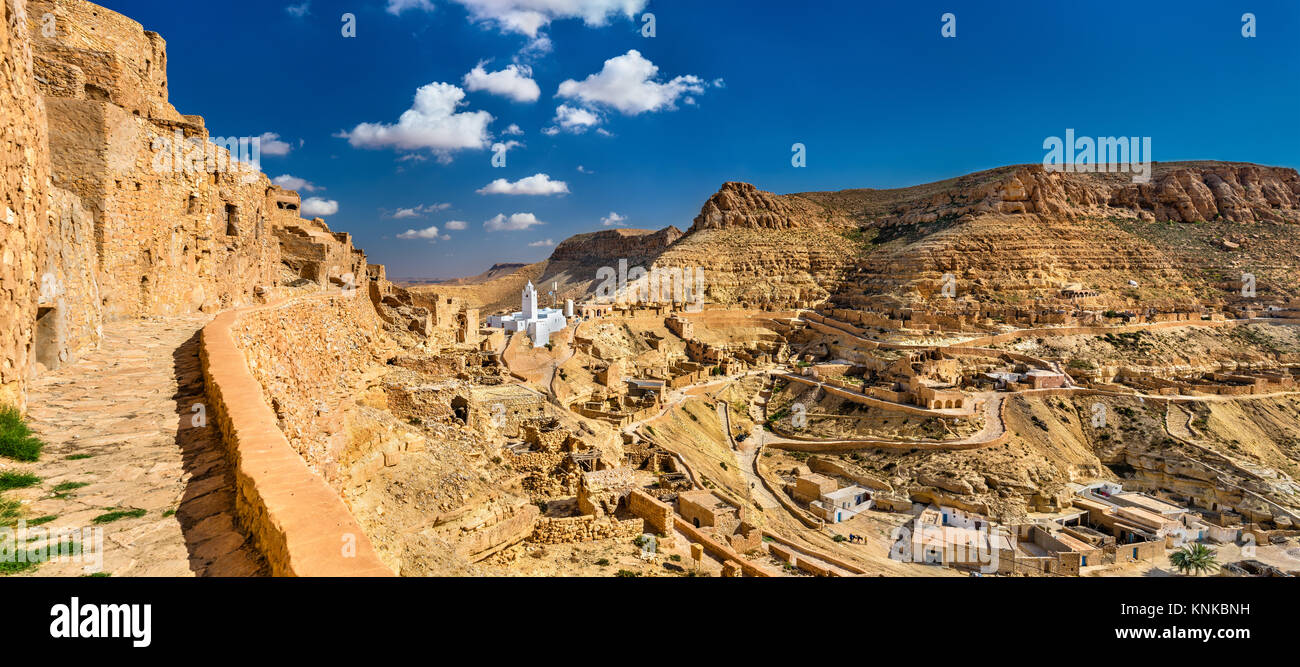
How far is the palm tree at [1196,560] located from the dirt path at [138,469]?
2382 centimetres

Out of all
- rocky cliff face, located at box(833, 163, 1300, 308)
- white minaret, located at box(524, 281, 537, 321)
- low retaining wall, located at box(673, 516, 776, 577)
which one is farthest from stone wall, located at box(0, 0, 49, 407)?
rocky cliff face, located at box(833, 163, 1300, 308)

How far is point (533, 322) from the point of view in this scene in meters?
34.9

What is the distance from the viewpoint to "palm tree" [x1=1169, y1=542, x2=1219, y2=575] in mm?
17734

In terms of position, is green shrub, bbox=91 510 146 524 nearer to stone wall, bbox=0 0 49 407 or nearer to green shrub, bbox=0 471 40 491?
green shrub, bbox=0 471 40 491

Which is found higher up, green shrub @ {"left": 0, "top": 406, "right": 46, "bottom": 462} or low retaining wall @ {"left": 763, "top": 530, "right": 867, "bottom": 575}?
green shrub @ {"left": 0, "top": 406, "right": 46, "bottom": 462}

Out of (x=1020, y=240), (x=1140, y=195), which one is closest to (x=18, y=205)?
(x=1020, y=240)

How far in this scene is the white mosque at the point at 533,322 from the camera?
109 feet

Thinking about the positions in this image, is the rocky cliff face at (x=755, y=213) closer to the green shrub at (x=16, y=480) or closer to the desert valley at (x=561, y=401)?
the desert valley at (x=561, y=401)

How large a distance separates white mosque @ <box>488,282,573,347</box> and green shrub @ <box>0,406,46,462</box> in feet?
83.8

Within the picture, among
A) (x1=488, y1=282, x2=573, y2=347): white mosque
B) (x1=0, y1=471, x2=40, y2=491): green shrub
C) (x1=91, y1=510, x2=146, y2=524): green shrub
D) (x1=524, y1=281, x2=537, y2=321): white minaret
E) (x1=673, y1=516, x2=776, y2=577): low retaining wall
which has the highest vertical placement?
(x1=524, y1=281, x2=537, y2=321): white minaret

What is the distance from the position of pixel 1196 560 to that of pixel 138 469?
80.9 feet

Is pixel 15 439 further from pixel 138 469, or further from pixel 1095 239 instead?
pixel 1095 239
